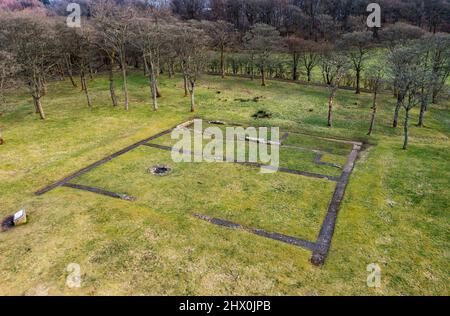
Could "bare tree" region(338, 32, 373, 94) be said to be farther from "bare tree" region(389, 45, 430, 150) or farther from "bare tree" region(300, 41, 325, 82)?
"bare tree" region(389, 45, 430, 150)

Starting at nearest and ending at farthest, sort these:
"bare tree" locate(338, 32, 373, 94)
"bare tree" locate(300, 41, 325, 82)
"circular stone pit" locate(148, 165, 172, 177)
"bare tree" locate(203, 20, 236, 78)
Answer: "circular stone pit" locate(148, 165, 172, 177), "bare tree" locate(338, 32, 373, 94), "bare tree" locate(300, 41, 325, 82), "bare tree" locate(203, 20, 236, 78)

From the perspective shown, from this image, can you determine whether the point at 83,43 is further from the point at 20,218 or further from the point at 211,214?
the point at 211,214

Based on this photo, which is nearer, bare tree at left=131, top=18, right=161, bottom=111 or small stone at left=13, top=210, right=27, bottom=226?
small stone at left=13, top=210, right=27, bottom=226

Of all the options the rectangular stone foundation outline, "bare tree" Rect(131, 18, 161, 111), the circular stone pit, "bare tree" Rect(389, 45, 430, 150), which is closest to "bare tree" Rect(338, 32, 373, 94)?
"bare tree" Rect(389, 45, 430, 150)

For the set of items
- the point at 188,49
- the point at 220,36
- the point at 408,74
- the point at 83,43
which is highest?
the point at 220,36

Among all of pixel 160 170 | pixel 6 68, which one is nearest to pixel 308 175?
pixel 160 170

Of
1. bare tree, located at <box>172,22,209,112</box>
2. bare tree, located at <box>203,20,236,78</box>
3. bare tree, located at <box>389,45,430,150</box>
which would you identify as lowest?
bare tree, located at <box>389,45,430,150</box>
